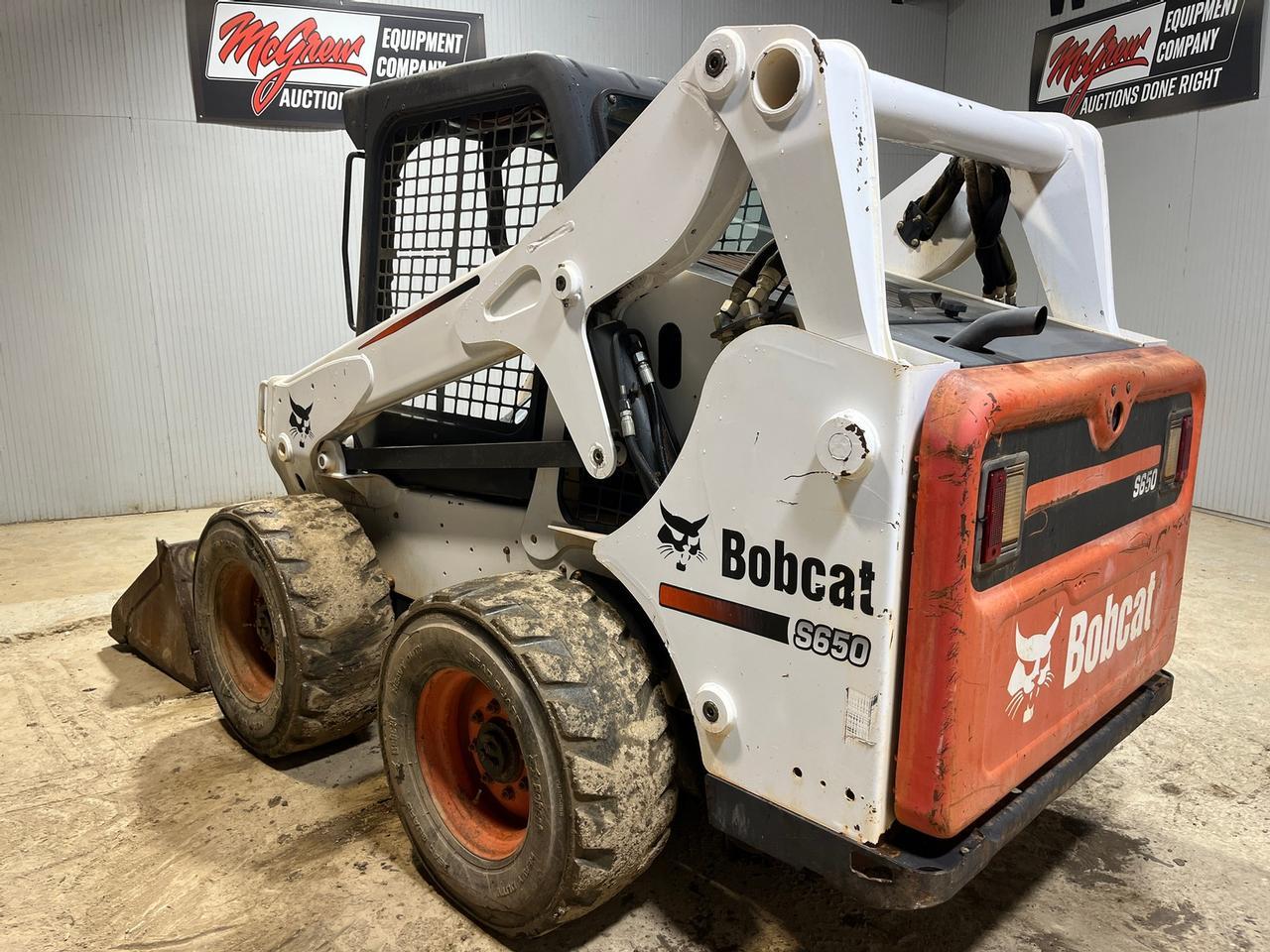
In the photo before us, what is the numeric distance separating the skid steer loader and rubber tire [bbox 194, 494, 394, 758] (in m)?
0.01

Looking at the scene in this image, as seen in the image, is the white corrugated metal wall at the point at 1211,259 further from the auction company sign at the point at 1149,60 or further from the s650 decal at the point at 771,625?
the s650 decal at the point at 771,625

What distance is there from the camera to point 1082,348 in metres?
2.26

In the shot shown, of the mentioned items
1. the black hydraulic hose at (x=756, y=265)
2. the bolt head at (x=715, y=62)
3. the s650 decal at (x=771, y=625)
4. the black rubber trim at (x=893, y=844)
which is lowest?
the black rubber trim at (x=893, y=844)

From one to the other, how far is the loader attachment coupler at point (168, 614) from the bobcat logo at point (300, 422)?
75 cm

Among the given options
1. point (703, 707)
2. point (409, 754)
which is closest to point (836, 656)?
point (703, 707)

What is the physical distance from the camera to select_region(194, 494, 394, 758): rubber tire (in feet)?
9.23

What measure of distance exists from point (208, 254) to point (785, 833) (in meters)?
6.03

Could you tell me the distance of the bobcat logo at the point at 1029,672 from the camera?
184 centimetres

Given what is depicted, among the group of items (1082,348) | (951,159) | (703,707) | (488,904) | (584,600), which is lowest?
(488,904)

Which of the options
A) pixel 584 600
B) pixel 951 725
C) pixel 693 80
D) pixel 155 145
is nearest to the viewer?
pixel 951 725

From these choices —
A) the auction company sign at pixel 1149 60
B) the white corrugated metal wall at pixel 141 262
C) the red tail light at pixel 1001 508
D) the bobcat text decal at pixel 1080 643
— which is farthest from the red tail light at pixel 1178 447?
the white corrugated metal wall at pixel 141 262

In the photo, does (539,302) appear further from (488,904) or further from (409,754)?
(488,904)

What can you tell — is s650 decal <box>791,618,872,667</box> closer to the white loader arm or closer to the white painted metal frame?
the white painted metal frame

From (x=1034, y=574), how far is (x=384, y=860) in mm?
1751
